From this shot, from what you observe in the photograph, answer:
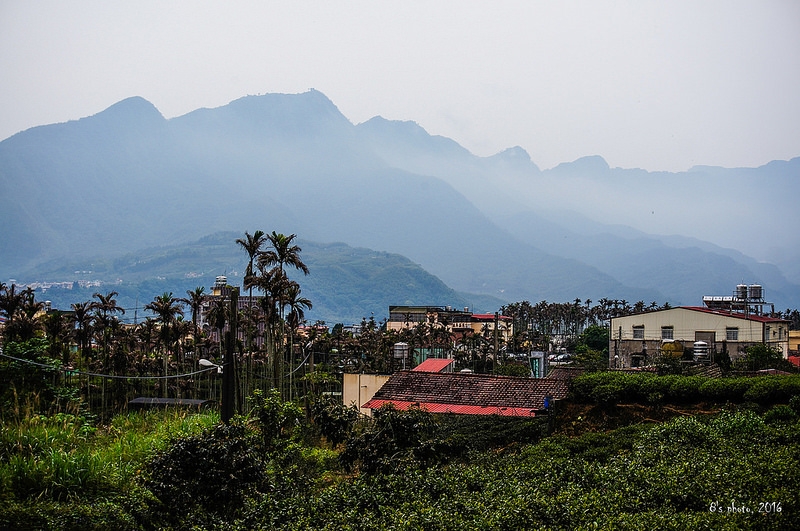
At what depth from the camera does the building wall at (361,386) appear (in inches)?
1240

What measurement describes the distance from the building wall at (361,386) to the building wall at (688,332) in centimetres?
2059

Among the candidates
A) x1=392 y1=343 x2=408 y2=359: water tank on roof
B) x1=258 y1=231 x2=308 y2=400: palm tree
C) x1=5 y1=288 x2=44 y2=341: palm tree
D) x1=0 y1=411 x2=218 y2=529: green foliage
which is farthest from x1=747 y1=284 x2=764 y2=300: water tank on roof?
x1=5 y1=288 x2=44 y2=341: palm tree

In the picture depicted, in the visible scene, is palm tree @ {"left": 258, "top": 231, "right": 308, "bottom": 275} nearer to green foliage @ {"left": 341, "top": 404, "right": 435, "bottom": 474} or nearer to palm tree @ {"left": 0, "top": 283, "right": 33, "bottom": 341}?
palm tree @ {"left": 0, "top": 283, "right": 33, "bottom": 341}

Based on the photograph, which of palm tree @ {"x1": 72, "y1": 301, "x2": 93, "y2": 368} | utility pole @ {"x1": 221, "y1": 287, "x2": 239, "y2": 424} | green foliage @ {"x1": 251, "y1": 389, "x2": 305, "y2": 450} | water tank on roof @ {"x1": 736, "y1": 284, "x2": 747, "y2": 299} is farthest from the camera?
water tank on roof @ {"x1": 736, "y1": 284, "x2": 747, "y2": 299}

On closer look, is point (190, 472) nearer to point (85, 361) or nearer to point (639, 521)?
point (639, 521)

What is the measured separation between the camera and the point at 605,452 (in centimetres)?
1565

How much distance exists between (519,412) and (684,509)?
1617cm

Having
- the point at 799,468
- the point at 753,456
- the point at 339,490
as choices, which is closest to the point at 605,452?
the point at 753,456

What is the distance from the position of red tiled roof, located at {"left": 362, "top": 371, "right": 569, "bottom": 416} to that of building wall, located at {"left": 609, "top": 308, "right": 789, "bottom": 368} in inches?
798

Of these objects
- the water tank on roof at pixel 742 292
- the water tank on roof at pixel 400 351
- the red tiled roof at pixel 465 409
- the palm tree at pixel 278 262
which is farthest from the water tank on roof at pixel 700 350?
the palm tree at pixel 278 262

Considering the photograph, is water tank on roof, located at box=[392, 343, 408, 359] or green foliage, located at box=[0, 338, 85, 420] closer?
green foliage, located at box=[0, 338, 85, 420]

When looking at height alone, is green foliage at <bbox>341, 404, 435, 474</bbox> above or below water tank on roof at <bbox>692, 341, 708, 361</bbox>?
above

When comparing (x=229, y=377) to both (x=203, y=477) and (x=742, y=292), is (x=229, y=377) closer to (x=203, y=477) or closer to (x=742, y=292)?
(x=203, y=477)

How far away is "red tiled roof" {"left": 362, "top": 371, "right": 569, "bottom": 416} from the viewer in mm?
26328
